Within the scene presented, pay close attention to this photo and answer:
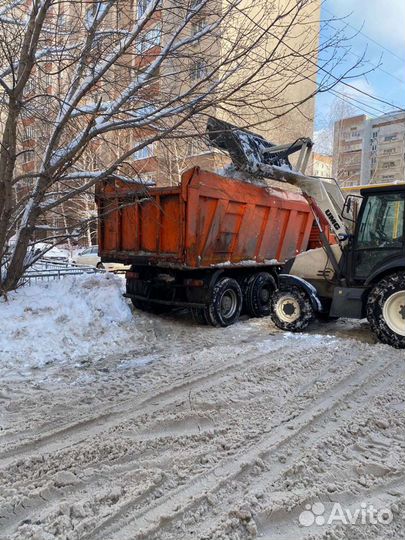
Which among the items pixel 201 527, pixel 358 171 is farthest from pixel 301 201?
pixel 358 171

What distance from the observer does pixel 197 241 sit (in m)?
7.50

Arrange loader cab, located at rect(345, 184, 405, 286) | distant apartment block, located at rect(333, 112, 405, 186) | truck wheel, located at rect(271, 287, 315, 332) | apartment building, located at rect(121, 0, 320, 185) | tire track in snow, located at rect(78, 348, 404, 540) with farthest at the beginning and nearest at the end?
distant apartment block, located at rect(333, 112, 405, 186), truck wheel, located at rect(271, 287, 315, 332), apartment building, located at rect(121, 0, 320, 185), loader cab, located at rect(345, 184, 405, 286), tire track in snow, located at rect(78, 348, 404, 540)

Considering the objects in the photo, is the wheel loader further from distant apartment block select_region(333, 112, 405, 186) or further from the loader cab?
distant apartment block select_region(333, 112, 405, 186)

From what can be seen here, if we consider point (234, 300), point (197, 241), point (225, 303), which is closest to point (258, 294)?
point (234, 300)

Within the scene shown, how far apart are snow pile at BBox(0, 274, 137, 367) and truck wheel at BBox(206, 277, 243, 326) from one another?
1.48 m

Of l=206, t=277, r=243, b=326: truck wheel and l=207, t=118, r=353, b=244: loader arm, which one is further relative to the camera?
l=206, t=277, r=243, b=326: truck wheel

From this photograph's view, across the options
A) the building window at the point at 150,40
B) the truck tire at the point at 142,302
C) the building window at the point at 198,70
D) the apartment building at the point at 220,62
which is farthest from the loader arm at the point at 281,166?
the truck tire at the point at 142,302

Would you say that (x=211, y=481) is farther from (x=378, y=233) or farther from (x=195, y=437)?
(x=378, y=233)

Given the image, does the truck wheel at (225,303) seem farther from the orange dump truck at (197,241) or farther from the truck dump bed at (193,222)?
the truck dump bed at (193,222)

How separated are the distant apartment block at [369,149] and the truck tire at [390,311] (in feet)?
85.8

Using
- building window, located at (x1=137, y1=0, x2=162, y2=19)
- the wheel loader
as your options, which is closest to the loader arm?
the wheel loader

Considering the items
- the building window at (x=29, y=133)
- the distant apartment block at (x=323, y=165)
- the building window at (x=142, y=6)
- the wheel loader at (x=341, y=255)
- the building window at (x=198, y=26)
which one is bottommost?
the wheel loader at (x=341, y=255)

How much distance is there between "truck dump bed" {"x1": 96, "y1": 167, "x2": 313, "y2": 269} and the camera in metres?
7.38

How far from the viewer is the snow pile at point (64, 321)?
591 cm
